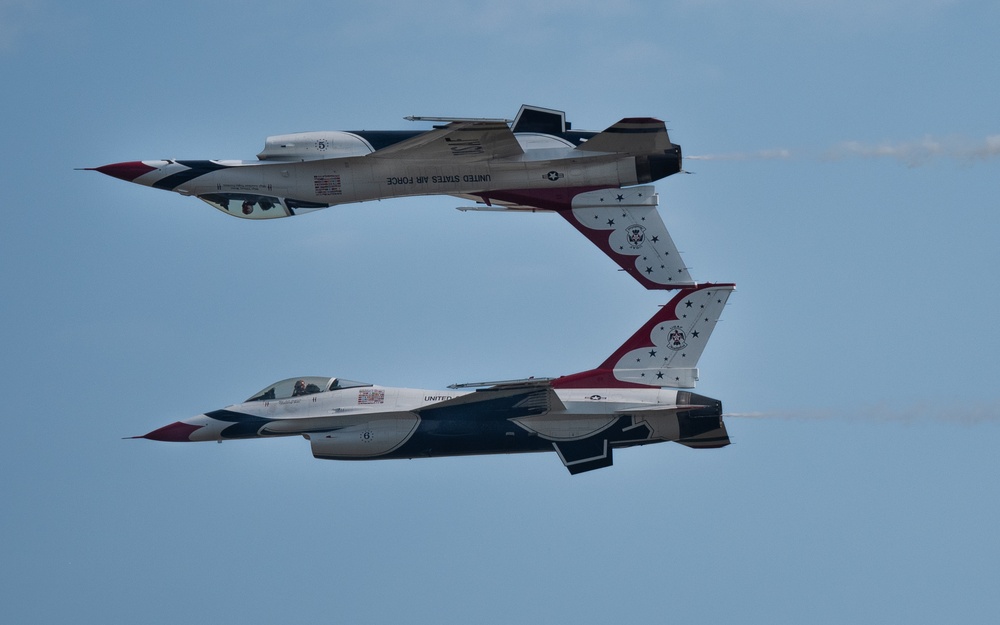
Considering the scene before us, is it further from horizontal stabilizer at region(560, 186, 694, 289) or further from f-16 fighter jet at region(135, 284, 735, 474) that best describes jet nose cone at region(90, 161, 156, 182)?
horizontal stabilizer at region(560, 186, 694, 289)

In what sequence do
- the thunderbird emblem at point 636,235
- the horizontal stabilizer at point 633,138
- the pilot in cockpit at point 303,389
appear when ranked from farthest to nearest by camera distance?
the thunderbird emblem at point 636,235 < the pilot in cockpit at point 303,389 < the horizontal stabilizer at point 633,138

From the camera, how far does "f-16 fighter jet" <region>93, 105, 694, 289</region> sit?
4800 centimetres

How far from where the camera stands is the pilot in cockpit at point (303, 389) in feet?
157

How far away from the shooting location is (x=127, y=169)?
4947 centimetres

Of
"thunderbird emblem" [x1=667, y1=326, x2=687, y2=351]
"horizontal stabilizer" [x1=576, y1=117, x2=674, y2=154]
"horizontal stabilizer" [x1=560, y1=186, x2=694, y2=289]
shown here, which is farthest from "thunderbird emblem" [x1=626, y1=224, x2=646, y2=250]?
"thunderbird emblem" [x1=667, y1=326, x2=687, y2=351]

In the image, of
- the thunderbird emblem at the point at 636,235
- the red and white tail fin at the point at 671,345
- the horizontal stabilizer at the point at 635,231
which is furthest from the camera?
the thunderbird emblem at the point at 636,235

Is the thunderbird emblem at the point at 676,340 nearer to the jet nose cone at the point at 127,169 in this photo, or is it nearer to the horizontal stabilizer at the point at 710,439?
the horizontal stabilizer at the point at 710,439

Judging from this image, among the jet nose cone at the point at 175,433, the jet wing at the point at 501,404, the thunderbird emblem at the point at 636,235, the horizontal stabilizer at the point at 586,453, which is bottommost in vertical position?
the horizontal stabilizer at the point at 586,453

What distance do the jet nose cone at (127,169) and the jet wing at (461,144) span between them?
505 centimetres

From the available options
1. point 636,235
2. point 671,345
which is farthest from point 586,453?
point 636,235

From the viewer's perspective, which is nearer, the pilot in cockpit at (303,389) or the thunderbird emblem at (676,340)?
the thunderbird emblem at (676,340)

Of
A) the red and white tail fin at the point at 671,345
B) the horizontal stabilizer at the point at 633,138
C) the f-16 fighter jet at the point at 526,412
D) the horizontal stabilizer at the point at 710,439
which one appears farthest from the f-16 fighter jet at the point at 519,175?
the horizontal stabilizer at the point at 710,439

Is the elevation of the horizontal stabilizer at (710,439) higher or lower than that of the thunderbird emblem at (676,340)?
lower

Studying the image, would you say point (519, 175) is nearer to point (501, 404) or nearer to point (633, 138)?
point (633, 138)
